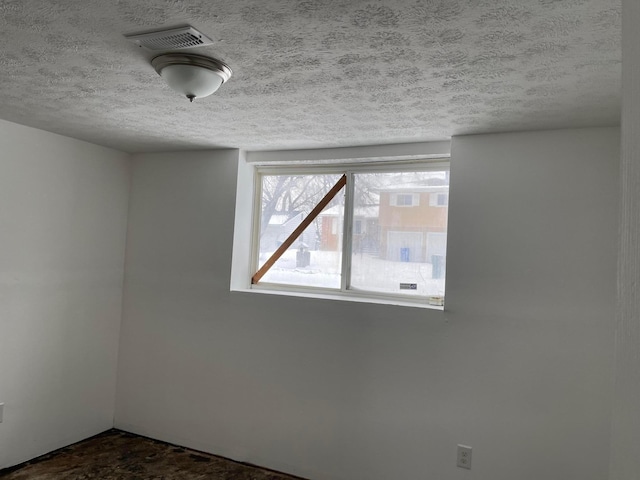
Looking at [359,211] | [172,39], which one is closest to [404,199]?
[359,211]

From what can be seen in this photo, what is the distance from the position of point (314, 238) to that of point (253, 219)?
0.54 meters

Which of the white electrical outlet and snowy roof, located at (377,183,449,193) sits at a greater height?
snowy roof, located at (377,183,449,193)

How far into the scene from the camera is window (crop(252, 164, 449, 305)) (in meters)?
3.05

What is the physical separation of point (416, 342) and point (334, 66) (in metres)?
1.75

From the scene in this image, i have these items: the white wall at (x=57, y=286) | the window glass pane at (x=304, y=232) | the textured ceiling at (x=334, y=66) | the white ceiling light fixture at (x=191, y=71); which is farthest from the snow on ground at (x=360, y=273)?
the white ceiling light fixture at (x=191, y=71)

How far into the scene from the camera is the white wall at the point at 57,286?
302 cm

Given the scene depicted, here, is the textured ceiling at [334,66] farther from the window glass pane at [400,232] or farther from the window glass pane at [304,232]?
the window glass pane at [304,232]

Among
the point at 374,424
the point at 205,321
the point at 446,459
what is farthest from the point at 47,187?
the point at 446,459

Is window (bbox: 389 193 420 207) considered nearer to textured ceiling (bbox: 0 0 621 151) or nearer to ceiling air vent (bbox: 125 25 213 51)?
textured ceiling (bbox: 0 0 621 151)

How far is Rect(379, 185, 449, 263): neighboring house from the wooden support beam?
1.13ft

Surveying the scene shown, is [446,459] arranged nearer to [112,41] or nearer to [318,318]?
[318,318]

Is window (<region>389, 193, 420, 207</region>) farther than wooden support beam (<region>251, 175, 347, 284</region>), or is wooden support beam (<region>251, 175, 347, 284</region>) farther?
wooden support beam (<region>251, 175, 347, 284</region>)

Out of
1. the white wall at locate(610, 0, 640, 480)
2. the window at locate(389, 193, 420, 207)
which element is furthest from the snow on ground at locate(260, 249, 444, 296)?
the white wall at locate(610, 0, 640, 480)

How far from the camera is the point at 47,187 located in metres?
3.19
